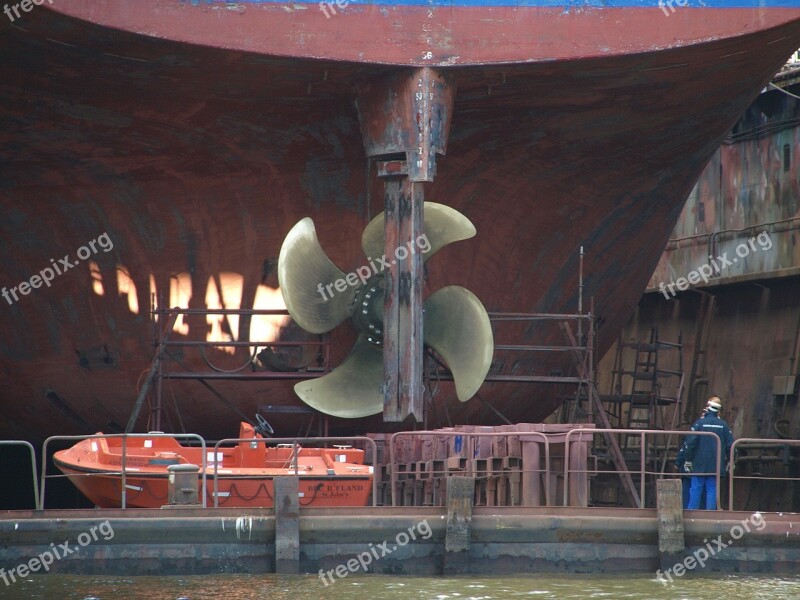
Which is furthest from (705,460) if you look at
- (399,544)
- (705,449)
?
(399,544)

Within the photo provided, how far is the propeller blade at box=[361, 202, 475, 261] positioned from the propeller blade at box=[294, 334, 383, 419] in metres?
1.48

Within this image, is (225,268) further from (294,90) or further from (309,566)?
(309,566)

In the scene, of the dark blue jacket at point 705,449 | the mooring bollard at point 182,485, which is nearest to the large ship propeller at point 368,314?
the dark blue jacket at point 705,449

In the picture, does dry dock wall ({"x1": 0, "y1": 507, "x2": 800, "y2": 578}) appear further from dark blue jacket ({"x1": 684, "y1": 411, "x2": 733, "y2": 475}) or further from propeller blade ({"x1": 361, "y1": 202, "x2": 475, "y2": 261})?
propeller blade ({"x1": 361, "y1": 202, "x2": 475, "y2": 261})

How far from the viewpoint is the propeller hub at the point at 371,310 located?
20500 millimetres

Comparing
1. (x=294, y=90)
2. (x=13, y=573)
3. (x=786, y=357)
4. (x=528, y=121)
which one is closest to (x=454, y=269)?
(x=528, y=121)

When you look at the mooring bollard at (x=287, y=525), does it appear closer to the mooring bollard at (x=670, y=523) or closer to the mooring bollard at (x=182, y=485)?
the mooring bollard at (x=182, y=485)

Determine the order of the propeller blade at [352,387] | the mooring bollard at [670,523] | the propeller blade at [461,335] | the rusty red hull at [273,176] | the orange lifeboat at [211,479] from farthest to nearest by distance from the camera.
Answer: the propeller blade at [352,387]
the propeller blade at [461,335]
the rusty red hull at [273,176]
the orange lifeboat at [211,479]
the mooring bollard at [670,523]

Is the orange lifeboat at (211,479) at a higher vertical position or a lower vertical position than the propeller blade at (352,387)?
lower

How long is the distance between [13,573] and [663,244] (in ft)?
46.1

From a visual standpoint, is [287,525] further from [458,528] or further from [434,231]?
[434,231]

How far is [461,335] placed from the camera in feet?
64.5

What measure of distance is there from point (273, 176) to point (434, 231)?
321 centimetres

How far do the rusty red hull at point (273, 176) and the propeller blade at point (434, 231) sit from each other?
5.34 feet
